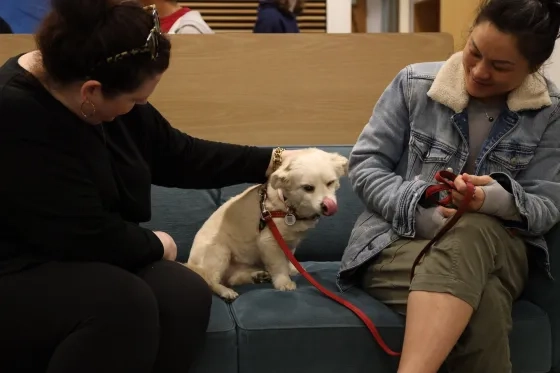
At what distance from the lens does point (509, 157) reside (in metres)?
1.71

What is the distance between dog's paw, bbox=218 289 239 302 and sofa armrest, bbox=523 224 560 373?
30.5 inches

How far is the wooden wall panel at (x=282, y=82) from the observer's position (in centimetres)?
271

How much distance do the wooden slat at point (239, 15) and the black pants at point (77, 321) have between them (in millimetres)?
3687

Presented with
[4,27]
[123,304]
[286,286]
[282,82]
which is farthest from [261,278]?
[4,27]

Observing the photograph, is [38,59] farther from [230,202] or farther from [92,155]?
[230,202]

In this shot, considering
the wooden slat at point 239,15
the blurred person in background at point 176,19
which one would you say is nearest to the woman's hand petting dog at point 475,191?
the blurred person in background at point 176,19

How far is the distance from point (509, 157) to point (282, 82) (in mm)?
1248

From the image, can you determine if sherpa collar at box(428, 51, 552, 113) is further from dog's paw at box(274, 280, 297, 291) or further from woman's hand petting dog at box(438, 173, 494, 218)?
dog's paw at box(274, 280, 297, 291)

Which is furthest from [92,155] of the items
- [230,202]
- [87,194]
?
[230,202]

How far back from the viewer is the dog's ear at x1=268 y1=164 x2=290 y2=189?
1.80 m

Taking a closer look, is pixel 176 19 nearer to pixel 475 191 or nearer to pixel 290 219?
pixel 290 219

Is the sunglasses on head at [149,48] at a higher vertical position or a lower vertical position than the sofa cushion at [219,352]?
higher

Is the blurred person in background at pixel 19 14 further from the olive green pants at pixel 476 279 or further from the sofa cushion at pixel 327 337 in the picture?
the olive green pants at pixel 476 279

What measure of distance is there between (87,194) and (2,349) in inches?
13.1
